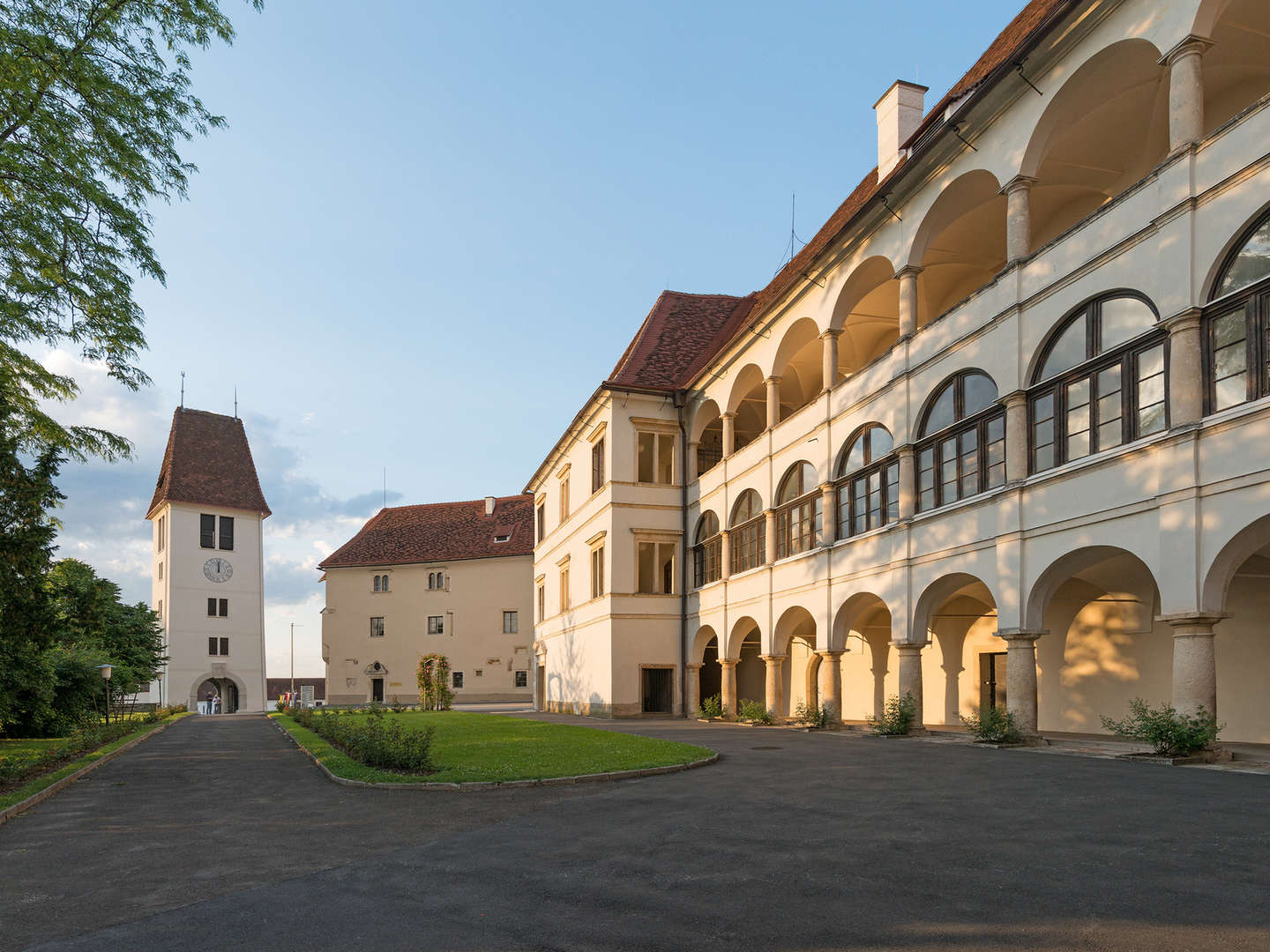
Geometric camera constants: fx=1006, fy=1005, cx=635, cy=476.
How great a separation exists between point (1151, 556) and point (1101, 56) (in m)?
8.13

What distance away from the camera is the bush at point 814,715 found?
25172mm

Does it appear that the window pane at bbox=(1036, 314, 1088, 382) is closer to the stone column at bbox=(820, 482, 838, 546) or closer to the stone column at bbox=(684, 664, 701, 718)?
the stone column at bbox=(820, 482, 838, 546)

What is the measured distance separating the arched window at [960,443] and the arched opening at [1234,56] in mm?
6209

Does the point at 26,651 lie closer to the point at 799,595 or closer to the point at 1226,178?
the point at 799,595

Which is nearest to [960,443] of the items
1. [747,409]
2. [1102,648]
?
[1102,648]

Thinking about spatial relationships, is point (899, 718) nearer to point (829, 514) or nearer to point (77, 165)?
point (829, 514)

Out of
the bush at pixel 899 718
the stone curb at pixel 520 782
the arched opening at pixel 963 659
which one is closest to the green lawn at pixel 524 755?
the stone curb at pixel 520 782

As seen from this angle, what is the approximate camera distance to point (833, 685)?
25250 mm

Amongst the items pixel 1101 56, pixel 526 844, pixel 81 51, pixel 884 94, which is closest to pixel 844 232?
pixel 884 94

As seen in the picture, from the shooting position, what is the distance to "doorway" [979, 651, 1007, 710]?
84.2 feet

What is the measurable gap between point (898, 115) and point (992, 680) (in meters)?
14.9

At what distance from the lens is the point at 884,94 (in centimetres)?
2689

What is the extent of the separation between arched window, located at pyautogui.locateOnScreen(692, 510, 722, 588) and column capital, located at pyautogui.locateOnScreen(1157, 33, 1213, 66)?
Result: 21.4 metres

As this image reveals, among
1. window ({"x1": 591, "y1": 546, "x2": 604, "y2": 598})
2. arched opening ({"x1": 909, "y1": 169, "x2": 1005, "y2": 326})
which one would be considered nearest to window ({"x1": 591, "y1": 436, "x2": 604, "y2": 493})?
window ({"x1": 591, "y1": 546, "x2": 604, "y2": 598})
